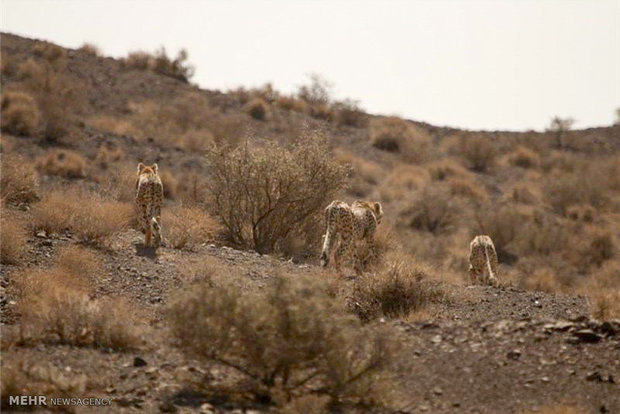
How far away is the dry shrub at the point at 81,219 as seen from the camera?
17.2 meters

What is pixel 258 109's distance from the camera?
4738 centimetres

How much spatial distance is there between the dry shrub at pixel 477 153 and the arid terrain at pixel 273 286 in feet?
18.3

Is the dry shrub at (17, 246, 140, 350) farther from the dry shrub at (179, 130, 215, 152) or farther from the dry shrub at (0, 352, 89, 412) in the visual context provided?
the dry shrub at (179, 130, 215, 152)

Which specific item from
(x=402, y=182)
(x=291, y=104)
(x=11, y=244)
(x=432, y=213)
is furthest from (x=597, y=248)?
(x=11, y=244)

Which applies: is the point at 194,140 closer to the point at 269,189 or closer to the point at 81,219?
the point at 269,189

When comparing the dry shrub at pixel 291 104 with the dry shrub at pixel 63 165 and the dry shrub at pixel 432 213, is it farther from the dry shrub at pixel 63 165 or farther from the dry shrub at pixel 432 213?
the dry shrub at pixel 63 165

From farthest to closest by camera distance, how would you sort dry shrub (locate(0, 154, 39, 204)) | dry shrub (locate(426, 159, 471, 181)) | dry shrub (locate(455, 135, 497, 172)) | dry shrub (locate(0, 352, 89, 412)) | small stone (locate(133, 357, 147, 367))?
dry shrub (locate(455, 135, 497, 172))
dry shrub (locate(426, 159, 471, 181))
dry shrub (locate(0, 154, 39, 204))
small stone (locate(133, 357, 147, 367))
dry shrub (locate(0, 352, 89, 412))

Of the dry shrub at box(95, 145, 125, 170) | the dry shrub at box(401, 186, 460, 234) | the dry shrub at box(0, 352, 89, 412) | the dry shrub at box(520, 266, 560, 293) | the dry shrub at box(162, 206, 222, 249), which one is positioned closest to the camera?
the dry shrub at box(0, 352, 89, 412)

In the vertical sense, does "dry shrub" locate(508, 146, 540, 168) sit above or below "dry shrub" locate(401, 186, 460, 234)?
above

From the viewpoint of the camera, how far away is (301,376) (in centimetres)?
999

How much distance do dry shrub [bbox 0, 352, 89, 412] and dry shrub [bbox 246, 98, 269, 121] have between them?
123 ft

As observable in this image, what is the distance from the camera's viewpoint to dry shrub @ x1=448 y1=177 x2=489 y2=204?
39.9 meters

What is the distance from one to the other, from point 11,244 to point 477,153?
34.2 m

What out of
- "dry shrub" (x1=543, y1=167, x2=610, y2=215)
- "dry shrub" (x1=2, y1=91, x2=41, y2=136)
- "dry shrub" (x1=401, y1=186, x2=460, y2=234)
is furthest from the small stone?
"dry shrub" (x1=543, y1=167, x2=610, y2=215)
